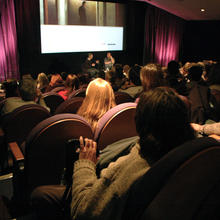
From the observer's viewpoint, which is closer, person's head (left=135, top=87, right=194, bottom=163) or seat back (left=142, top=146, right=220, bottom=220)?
seat back (left=142, top=146, right=220, bottom=220)

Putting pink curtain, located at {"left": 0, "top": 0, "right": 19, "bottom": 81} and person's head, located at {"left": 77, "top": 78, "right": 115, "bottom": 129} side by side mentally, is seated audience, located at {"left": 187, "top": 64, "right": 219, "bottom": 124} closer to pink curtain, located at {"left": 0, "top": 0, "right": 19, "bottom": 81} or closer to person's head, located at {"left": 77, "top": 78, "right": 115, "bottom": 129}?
person's head, located at {"left": 77, "top": 78, "right": 115, "bottom": 129}

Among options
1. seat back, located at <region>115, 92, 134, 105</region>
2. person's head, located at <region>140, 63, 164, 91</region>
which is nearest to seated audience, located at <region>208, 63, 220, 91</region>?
person's head, located at <region>140, 63, 164, 91</region>

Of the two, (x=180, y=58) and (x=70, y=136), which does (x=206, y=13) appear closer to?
(x=180, y=58)

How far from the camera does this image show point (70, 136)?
1.42 metres

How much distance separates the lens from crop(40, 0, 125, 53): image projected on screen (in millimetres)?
8203

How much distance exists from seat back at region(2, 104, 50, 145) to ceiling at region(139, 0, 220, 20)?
838 centimetres

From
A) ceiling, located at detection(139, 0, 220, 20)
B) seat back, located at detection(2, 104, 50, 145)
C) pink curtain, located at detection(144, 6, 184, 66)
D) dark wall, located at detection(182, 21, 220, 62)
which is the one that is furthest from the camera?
dark wall, located at detection(182, 21, 220, 62)

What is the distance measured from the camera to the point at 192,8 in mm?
→ 9734

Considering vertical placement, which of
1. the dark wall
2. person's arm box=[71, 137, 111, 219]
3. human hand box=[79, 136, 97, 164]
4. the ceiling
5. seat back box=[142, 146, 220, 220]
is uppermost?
the ceiling

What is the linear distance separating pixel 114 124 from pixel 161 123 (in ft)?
2.76

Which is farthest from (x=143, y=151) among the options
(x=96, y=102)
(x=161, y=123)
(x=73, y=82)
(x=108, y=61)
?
(x=108, y=61)

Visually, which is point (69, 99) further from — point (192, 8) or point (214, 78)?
point (192, 8)

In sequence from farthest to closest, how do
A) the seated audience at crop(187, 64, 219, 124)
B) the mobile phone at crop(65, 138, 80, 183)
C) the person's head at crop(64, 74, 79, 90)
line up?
the person's head at crop(64, 74, 79, 90) < the seated audience at crop(187, 64, 219, 124) < the mobile phone at crop(65, 138, 80, 183)

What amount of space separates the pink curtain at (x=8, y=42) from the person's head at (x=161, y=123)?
24.7 ft
